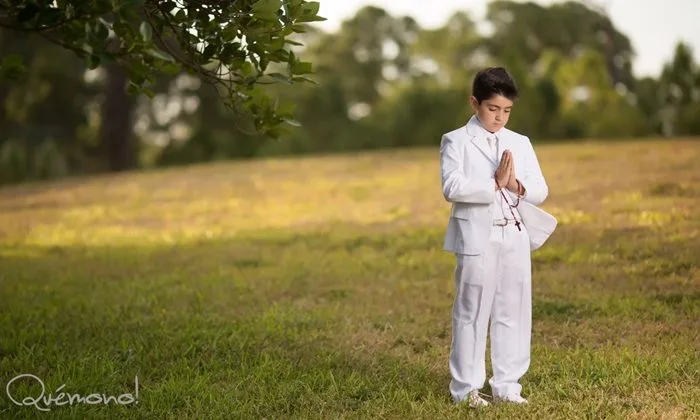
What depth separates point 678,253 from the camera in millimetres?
8383

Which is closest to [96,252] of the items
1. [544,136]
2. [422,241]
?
[422,241]

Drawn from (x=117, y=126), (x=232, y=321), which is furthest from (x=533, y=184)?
(x=117, y=126)

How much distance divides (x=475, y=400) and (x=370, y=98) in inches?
1372

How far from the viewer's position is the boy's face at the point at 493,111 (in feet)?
15.1

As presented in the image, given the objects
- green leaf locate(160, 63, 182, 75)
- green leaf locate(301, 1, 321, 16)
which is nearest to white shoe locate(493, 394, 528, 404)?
green leaf locate(301, 1, 321, 16)

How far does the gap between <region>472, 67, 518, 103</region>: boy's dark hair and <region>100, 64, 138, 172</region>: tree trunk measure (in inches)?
878

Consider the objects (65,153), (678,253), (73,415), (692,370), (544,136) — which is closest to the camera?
(73,415)

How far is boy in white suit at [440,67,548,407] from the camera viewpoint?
181 inches

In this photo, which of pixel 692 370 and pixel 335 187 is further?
pixel 335 187

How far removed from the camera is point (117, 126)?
25.9 metres

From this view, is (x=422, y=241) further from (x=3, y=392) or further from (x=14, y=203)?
(x=14, y=203)

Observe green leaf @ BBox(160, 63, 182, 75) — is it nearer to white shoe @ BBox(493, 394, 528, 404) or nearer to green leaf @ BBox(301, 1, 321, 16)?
green leaf @ BBox(301, 1, 321, 16)

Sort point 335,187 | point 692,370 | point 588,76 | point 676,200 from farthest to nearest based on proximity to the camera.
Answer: point 588,76, point 335,187, point 676,200, point 692,370

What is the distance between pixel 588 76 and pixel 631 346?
76.3 feet
